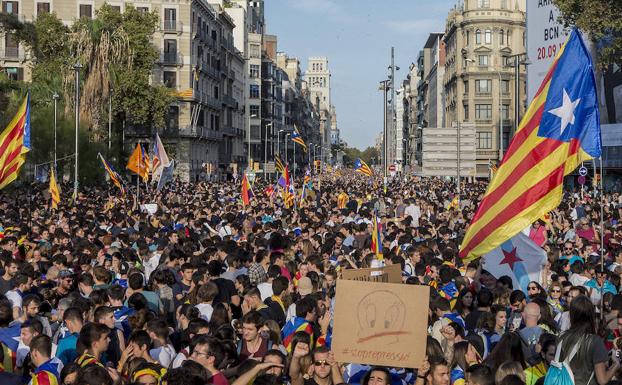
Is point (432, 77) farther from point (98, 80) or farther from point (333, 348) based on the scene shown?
point (333, 348)

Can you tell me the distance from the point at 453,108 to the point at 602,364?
3749 inches

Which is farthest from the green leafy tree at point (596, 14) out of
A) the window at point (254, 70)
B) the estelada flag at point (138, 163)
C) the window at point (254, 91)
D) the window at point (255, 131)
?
the window at point (254, 70)

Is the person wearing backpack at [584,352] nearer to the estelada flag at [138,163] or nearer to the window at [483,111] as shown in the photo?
the estelada flag at [138,163]

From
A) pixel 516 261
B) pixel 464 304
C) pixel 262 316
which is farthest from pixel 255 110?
pixel 262 316

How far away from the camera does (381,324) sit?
6664 millimetres

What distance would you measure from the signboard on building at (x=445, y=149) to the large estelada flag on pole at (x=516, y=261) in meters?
20.4

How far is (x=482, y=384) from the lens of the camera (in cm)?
645

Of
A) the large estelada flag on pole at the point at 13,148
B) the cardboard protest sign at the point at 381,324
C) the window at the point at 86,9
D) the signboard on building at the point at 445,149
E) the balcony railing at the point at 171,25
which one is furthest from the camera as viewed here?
the balcony railing at the point at 171,25

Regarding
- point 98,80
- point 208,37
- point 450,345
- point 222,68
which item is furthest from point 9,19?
point 222,68

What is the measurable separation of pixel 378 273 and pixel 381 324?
2.11 metres

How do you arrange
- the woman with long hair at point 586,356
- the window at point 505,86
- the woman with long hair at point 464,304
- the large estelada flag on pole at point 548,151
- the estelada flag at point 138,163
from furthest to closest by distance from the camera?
the window at point 505,86, the estelada flag at point 138,163, the woman with long hair at point 464,304, the large estelada flag on pole at point 548,151, the woman with long hair at point 586,356

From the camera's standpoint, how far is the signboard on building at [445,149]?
3297 centimetres

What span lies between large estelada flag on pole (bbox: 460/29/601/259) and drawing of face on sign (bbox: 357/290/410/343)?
2312mm

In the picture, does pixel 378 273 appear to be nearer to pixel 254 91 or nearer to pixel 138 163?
pixel 138 163
